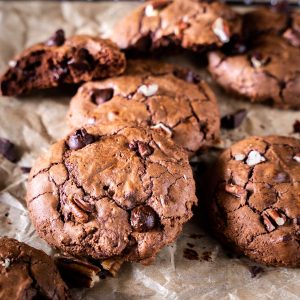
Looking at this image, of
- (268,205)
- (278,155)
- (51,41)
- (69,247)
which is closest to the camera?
(69,247)


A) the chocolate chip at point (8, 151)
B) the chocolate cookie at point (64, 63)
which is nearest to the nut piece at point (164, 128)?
the chocolate cookie at point (64, 63)

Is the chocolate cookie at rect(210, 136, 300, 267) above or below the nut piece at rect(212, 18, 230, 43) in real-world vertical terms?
below

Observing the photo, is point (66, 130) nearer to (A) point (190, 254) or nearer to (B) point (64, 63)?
(B) point (64, 63)

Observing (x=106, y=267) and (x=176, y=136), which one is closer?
(x=106, y=267)

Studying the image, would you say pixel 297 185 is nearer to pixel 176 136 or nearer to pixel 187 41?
pixel 176 136

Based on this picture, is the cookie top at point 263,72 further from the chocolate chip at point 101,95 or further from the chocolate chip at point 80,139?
the chocolate chip at point 80,139

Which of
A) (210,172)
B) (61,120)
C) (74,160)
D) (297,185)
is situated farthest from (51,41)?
(297,185)

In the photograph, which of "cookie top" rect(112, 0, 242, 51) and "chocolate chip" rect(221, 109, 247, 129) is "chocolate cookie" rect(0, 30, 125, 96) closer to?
"cookie top" rect(112, 0, 242, 51)

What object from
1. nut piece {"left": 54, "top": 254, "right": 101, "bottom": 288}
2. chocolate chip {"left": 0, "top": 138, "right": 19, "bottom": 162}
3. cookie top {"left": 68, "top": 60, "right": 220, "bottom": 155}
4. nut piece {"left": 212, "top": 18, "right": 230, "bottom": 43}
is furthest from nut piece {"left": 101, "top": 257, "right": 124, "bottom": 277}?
nut piece {"left": 212, "top": 18, "right": 230, "bottom": 43}
